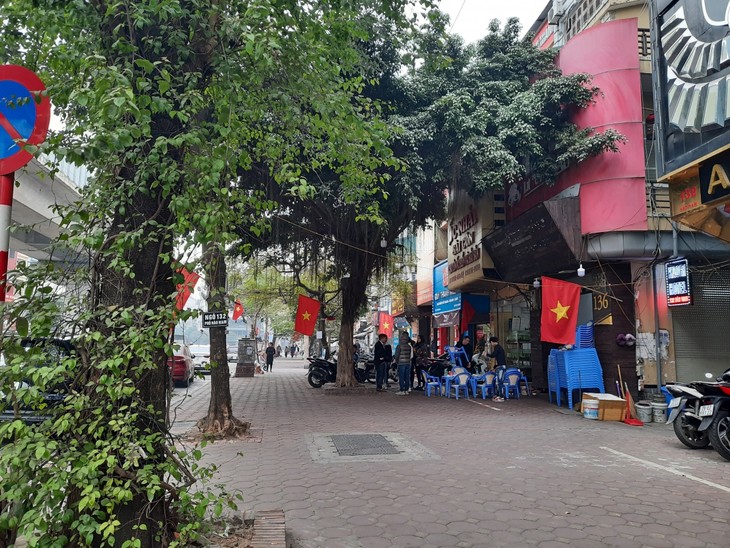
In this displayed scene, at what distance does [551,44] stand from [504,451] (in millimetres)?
13611

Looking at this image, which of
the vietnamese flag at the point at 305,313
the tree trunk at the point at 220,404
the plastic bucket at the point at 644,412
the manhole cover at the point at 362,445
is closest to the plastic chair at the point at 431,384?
the vietnamese flag at the point at 305,313

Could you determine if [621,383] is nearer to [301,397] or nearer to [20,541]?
[301,397]

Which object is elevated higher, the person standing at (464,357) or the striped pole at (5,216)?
the striped pole at (5,216)

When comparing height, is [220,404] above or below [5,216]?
below

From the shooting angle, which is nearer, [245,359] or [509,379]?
[509,379]

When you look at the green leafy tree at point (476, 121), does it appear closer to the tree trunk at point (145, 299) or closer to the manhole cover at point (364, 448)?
the manhole cover at point (364, 448)

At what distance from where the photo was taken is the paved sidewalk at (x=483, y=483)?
4527mm

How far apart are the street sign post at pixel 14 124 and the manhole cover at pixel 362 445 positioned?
562 cm

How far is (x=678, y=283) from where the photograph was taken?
10.6 m

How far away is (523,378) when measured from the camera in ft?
47.7

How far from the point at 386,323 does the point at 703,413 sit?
2987 centimetres

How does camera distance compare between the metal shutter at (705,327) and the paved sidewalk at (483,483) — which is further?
the metal shutter at (705,327)

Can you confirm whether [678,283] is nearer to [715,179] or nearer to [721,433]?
[715,179]

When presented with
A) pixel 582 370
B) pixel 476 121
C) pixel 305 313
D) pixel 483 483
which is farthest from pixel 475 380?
pixel 483 483
